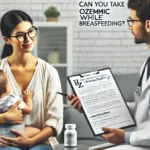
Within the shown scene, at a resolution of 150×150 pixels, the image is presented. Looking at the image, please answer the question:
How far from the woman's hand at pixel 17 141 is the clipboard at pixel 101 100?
40 centimetres

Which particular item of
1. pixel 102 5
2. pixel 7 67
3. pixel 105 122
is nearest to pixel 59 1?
pixel 102 5

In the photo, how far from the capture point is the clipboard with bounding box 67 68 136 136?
2678 mm

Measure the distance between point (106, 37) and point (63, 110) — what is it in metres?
0.56

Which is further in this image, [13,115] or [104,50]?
[104,50]

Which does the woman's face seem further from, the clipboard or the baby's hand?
the clipboard

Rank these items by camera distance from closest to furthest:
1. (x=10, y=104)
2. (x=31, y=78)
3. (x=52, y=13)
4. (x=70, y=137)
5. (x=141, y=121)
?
(x=70, y=137), (x=141, y=121), (x=10, y=104), (x=31, y=78), (x=52, y=13)

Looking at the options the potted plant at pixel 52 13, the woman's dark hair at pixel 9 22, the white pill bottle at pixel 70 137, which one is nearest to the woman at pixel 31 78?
the woman's dark hair at pixel 9 22

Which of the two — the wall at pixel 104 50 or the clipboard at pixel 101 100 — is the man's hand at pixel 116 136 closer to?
the clipboard at pixel 101 100

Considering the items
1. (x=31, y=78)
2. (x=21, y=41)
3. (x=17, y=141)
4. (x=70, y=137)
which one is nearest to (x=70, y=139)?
(x=70, y=137)

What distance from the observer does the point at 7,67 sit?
2812 mm

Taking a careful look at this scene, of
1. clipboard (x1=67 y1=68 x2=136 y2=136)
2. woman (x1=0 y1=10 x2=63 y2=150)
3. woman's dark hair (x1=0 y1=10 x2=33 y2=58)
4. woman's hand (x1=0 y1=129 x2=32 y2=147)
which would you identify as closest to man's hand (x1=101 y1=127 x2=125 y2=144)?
clipboard (x1=67 y1=68 x2=136 y2=136)

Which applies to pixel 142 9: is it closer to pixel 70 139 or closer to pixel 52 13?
pixel 52 13

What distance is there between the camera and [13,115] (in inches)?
106

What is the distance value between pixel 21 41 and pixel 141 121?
874mm
